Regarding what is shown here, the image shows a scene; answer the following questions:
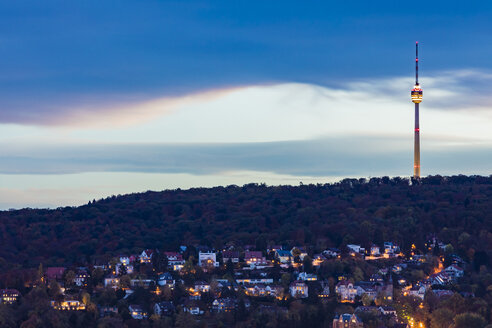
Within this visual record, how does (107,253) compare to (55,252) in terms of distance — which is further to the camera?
(55,252)

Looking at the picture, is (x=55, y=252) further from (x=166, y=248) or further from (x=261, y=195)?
(x=261, y=195)

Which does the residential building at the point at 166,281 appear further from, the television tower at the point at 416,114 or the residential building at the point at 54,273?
the television tower at the point at 416,114

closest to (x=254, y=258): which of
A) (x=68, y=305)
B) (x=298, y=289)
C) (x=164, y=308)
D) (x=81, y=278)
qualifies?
(x=298, y=289)

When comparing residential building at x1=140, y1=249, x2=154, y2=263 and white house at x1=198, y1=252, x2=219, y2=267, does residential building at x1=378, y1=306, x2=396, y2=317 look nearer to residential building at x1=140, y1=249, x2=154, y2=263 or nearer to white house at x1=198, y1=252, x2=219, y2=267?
white house at x1=198, y1=252, x2=219, y2=267

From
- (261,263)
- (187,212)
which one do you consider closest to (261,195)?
(187,212)

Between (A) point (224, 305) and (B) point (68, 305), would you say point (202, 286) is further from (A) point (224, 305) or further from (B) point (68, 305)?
(B) point (68, 305)

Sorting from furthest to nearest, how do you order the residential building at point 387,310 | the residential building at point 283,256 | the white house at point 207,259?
the residential building at point 283,256 → the white house at point 207,259 → the residential building at point 387,310

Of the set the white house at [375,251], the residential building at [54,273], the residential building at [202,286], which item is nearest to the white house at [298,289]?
the residential building at [202,286]

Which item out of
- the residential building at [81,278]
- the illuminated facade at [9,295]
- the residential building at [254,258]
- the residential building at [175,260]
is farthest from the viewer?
the residential building at [254,258]

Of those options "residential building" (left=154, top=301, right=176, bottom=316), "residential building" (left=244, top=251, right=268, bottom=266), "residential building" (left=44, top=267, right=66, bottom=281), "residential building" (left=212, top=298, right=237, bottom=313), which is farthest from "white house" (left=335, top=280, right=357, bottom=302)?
"residential building" (left=44, top=267, right=66, bottom=281)
